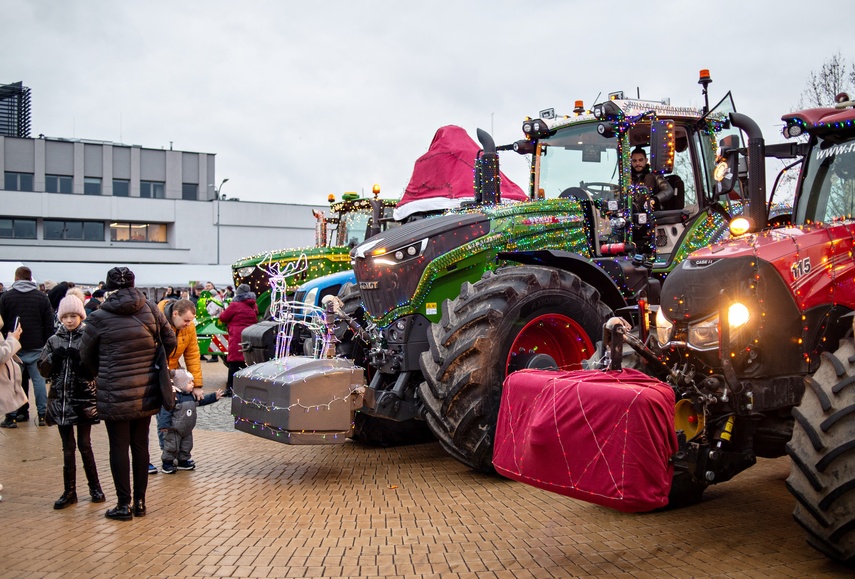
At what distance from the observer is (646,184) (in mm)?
8977

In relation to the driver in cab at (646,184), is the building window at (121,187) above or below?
above

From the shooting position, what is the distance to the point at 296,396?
23.9ft

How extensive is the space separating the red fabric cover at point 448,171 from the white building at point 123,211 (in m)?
A: 40.4

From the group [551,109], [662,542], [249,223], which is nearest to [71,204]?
[249,223]

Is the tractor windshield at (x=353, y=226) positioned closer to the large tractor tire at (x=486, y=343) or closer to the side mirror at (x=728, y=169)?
the large tractor tire at (x=486, y=343)

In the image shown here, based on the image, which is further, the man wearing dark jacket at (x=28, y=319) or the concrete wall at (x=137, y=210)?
the concrete wall at (x=137, y=210)

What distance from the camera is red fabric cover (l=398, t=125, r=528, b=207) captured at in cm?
1421

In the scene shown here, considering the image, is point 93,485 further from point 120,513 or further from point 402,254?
point 402,254

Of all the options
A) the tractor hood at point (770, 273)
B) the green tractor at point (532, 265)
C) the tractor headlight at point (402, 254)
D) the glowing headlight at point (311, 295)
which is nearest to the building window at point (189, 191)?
the glowing headlight at point (311, 295)

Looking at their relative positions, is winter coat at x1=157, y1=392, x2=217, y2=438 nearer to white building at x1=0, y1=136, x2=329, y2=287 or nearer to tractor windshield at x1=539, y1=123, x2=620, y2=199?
tractor windshield at x1=539, y1=123, x2=620, y2=199

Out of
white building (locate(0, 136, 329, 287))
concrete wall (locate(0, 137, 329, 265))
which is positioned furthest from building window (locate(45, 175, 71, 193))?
concrete wall (locate(0, 137, 329, 265))

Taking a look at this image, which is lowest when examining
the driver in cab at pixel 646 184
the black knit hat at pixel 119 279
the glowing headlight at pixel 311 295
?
the glowing headlight at pixel 311 295

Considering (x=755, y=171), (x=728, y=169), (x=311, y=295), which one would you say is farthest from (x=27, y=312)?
(x=755, y=171)

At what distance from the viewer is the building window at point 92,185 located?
2237 inches
